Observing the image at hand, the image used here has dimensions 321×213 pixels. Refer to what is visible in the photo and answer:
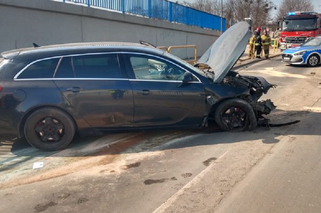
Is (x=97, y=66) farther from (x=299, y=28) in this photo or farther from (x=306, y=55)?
(x=299, y=28)

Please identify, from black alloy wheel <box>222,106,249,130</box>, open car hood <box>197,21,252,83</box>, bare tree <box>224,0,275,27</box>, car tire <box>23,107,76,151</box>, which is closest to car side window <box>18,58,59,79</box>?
car tire <box>23,107,76,151</box>

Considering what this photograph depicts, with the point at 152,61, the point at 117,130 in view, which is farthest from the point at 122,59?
the point at 117,130

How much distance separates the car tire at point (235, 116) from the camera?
5.12 metres

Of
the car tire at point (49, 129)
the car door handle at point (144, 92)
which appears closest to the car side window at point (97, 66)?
the car door handle at point (144, 92)

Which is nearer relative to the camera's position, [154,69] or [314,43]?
[154,69]

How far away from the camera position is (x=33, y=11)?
9.37 m

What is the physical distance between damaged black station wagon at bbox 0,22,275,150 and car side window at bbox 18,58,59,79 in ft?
0.05

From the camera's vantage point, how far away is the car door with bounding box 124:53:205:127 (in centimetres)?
470

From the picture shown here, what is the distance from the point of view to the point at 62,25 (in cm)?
1042

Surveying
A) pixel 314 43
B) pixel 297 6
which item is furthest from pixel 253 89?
pixel 297 6

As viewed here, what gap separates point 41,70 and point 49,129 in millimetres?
897

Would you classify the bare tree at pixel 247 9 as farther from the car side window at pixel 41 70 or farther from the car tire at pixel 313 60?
the car side window at pixel 41 70

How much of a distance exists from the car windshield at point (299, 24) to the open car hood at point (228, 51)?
17.0 m

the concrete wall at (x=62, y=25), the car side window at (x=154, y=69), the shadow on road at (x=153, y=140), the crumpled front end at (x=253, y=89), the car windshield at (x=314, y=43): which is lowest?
the shadow on road at (x=153, y=140)
